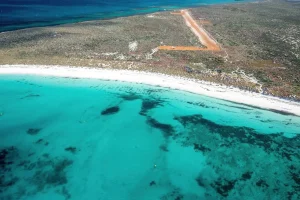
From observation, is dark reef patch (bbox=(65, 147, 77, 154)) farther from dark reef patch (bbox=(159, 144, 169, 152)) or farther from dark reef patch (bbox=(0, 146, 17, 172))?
dark reef patch (bbox=(159, 144, 169, 152))

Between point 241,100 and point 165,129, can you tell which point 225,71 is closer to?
point 241,100

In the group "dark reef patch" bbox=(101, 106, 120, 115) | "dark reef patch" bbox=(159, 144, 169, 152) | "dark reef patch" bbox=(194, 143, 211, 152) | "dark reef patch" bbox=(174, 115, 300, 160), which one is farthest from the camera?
"dark reef patch" bbox=(101, 106, 120, 115)

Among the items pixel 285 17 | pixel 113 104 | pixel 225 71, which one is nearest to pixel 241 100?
pixel 225 71

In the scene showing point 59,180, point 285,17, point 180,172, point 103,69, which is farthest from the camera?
point 285,17

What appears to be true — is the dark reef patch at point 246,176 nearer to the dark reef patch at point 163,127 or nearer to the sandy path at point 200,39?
the dark reef patch at point 163,127

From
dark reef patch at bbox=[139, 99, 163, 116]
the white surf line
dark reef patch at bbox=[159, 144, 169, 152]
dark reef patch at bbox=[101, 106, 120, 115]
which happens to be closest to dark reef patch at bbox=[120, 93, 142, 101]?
dark reef patch at bbox=[139, 99, 163, 116]

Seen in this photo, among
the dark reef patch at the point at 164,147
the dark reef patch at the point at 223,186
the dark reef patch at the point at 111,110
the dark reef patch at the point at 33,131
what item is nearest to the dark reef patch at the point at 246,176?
the dark reef patch at the point at 223,186
